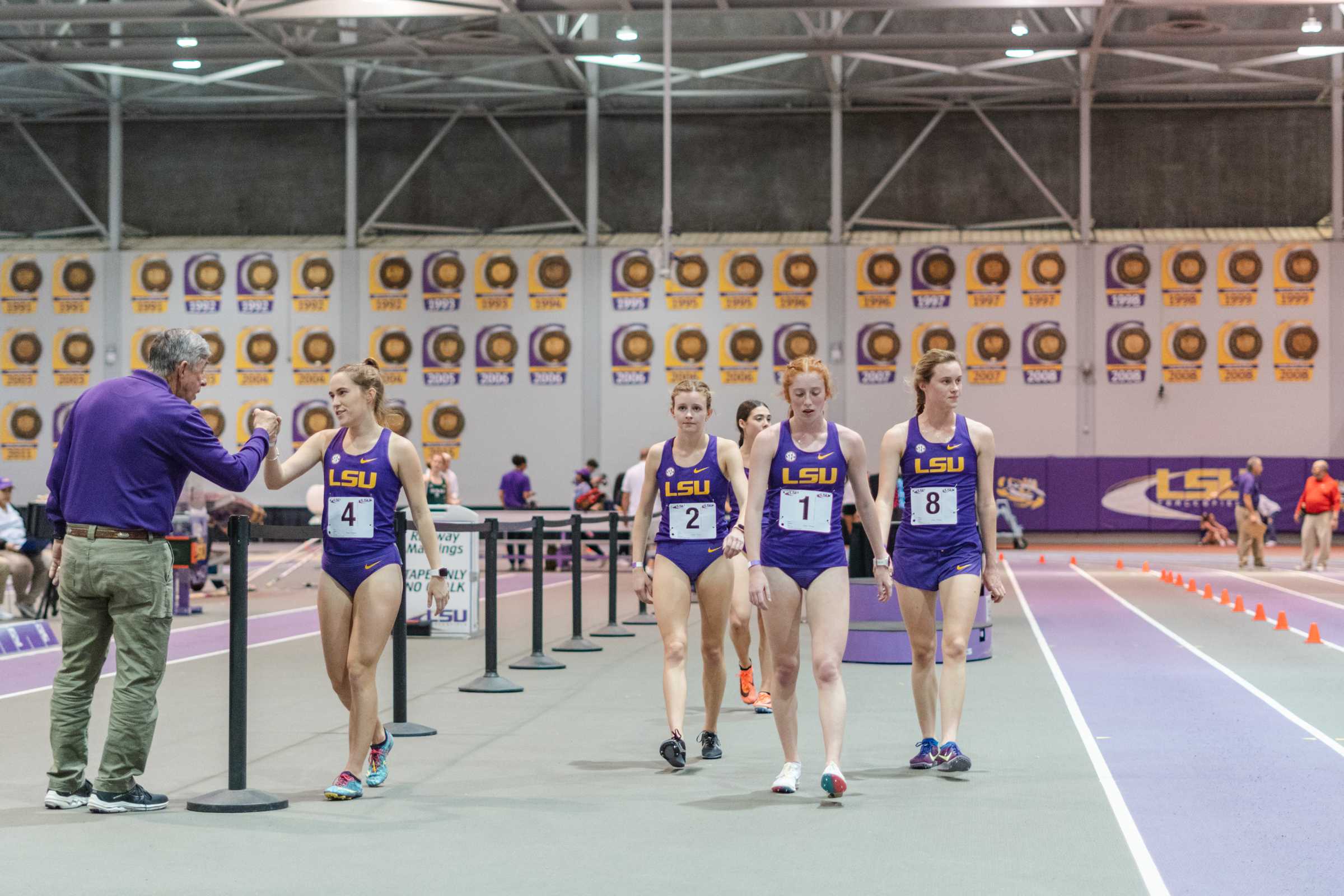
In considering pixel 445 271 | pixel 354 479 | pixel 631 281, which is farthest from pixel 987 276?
pixel 354 479

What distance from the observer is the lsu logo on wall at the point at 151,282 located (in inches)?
1286

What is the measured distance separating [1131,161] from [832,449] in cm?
2745

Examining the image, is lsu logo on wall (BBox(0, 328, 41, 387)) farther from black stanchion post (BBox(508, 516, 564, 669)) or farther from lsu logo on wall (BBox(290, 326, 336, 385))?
black stanchion post (BBox(508, 516, 564, 669))

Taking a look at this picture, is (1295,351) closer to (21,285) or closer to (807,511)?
(21,285)

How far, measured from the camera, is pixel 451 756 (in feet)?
25.2

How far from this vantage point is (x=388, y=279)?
3238cm

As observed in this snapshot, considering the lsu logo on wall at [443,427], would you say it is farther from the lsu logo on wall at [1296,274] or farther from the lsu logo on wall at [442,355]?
the lsu logo on wall at [1296,274]

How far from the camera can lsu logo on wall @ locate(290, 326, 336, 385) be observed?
32438mm

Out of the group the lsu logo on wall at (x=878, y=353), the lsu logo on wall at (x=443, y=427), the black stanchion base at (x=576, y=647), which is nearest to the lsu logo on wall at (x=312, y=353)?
the lsu logo on wall at (x=443, y=427)

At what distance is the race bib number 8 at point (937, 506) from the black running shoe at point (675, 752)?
1560 mm

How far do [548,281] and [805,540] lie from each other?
Result: 2617 centimetres

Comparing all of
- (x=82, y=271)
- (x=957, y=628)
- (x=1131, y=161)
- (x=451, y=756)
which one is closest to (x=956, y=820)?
(x=957, y=628)

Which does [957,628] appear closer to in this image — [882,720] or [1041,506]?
[882,720]

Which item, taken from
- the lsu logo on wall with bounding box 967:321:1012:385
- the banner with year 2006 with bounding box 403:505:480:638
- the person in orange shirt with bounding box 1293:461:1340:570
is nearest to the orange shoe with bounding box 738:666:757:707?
the banner with year 2006 with bounding box 403:505:480:638
